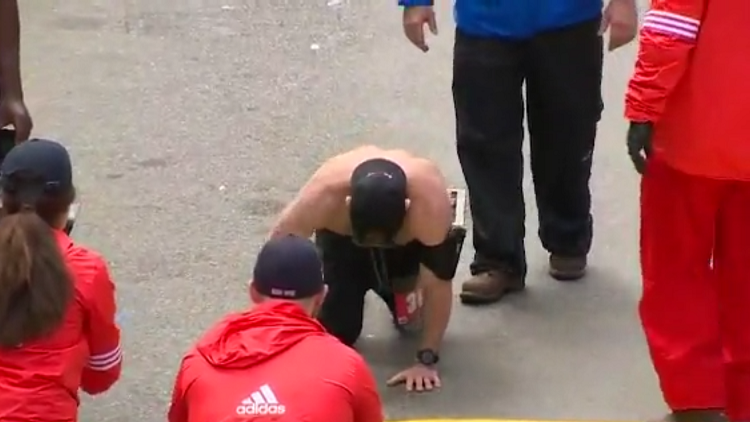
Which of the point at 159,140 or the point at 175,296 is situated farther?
the point at 159,140

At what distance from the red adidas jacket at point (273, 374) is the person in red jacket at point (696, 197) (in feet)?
2.92

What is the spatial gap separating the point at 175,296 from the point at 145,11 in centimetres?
317

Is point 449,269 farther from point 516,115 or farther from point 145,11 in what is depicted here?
point 145,11

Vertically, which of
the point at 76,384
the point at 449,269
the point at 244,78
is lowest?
the point at 244,78

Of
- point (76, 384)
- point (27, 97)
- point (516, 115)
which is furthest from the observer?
point (27, 97)

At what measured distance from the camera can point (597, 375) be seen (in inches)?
148

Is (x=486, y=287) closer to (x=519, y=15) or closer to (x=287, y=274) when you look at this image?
(x=519, y=15)

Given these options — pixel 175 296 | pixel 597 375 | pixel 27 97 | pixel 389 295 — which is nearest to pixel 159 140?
pixel 27 97

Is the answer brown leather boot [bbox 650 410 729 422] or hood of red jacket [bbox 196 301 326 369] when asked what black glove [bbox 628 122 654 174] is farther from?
hood of red jacket [bbox 196 301 326 369]

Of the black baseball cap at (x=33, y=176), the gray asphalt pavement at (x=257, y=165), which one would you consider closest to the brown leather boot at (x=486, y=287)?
the gray asphalt pavement at (x=257, y=165)

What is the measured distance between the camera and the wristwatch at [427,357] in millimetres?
3707

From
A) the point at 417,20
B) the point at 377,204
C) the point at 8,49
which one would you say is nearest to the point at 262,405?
the point at 377,204

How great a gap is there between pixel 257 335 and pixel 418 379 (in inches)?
46.8

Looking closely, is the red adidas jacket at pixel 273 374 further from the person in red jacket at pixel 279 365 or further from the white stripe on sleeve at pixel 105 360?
the white stripe on sleeve at pixel 105 360
